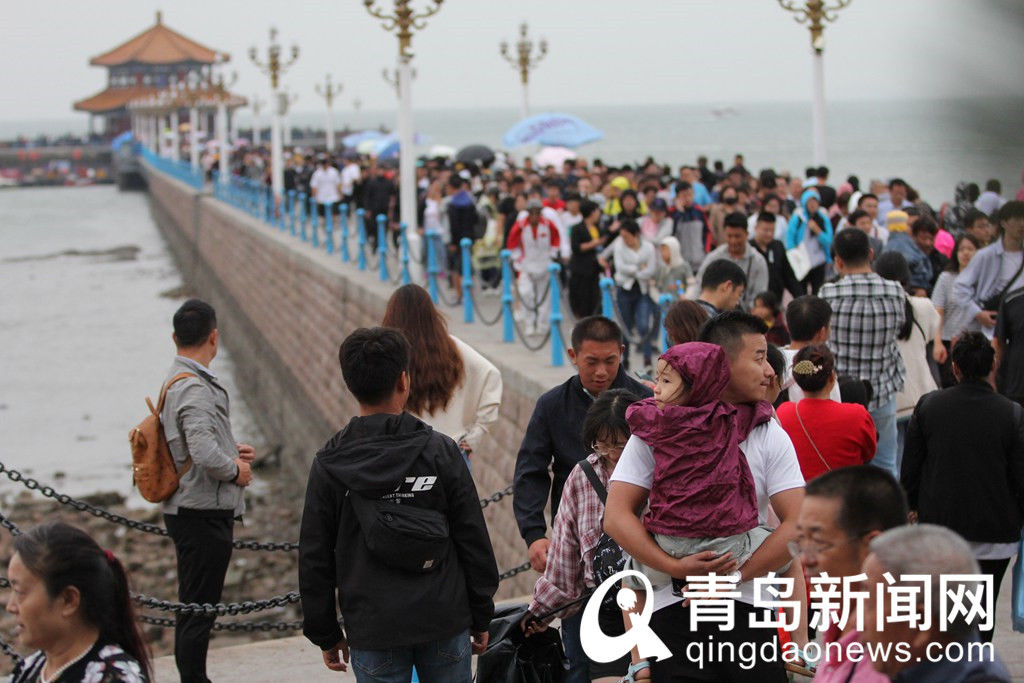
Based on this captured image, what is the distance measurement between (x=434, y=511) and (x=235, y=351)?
1101 inches

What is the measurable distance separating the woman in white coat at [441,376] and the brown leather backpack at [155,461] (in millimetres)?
916

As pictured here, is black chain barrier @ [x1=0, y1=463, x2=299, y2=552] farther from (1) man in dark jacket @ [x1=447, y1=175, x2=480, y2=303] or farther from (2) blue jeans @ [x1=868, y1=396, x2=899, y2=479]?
(1) man in dark jacket @ [x1=447, y1=175, x2=480, y2=303]

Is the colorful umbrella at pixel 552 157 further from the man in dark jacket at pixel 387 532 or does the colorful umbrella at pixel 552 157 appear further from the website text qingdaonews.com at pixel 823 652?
the website text qingdaonews.com at pixel 823 652

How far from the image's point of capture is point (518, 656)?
4367 millimetres

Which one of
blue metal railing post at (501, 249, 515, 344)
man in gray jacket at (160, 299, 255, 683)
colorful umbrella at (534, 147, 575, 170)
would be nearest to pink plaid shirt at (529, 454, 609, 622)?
man in gray jacket at (160, 299, 255, 683)

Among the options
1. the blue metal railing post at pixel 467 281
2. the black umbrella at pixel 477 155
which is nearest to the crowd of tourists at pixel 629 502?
the blue metal railing post at pixel 467 281

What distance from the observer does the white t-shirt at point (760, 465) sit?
3578mm

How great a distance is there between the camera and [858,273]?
6.57m

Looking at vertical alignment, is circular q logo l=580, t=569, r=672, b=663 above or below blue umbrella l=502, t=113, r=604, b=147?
below

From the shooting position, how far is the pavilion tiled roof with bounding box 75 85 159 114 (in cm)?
9931

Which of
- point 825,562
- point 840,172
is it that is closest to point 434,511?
point 825,562

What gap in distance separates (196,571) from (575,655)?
187cm

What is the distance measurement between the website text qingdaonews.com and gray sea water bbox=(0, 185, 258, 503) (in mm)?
17031

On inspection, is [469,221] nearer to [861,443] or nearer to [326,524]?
[861,443]
